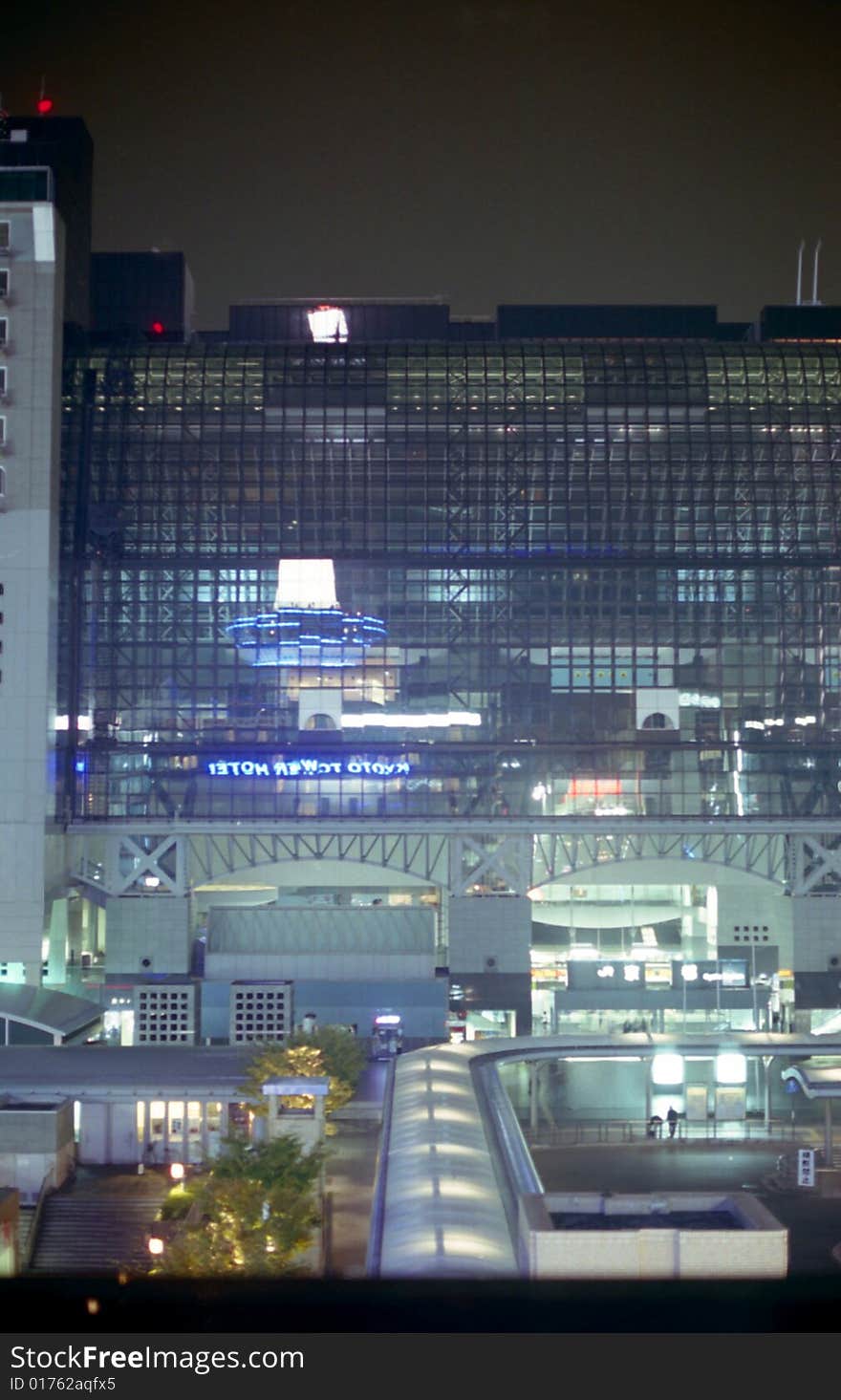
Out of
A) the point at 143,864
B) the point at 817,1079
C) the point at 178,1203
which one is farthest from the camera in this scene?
the point at 143,864

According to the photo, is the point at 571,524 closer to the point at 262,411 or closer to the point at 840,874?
the point at 262,411

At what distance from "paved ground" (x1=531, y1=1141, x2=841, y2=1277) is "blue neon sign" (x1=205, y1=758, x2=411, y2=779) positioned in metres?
23.0

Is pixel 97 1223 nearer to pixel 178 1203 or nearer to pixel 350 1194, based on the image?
pixel 178 1203

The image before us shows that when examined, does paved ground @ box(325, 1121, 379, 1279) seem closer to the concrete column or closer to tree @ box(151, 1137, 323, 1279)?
tree @ box(151, 1137, 323, 1279)

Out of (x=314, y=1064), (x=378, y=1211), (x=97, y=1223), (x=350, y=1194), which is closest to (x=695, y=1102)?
(x=314, y=1064)

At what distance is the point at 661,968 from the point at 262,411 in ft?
83.2

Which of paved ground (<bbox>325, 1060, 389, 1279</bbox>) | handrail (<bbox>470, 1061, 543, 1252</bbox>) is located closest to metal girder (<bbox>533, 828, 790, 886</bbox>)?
paved ground (<bbox>325, 1060, 389, 1279</bbox>)

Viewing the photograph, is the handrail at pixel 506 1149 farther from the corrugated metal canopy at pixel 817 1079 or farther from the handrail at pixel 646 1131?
the corrugated metal canopy at pixel 817 1079

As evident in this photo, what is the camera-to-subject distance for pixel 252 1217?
21828 millimetres

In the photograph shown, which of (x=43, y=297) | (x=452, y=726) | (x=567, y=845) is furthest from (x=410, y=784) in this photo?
(x=43, y=297)

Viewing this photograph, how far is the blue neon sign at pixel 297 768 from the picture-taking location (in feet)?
172

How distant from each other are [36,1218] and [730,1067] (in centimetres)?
1696

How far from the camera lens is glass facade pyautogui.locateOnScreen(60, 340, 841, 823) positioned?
52.7m

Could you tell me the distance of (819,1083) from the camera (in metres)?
31.7
